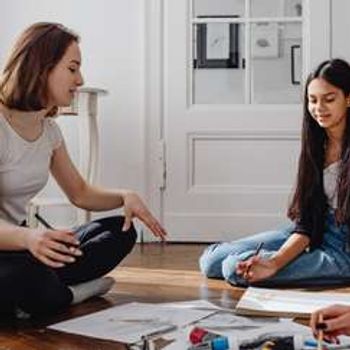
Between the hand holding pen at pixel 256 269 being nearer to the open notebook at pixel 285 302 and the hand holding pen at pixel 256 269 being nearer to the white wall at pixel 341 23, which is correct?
the open notebook at pixel 285 302

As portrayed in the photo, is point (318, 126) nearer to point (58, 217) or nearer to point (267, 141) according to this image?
point (267, 141)

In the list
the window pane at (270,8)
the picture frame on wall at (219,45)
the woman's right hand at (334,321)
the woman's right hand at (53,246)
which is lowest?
the woman's right hand at (334,321)

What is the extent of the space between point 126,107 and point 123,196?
1282 millimetres

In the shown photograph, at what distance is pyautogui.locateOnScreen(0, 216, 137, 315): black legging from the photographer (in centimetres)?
141

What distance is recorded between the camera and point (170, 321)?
4.57 feet

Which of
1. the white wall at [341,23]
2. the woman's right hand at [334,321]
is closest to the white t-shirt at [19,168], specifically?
the woman's right hand at [334,321]

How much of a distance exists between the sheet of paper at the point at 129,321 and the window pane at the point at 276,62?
4.74 feet

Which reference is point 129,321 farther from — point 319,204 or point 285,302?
point 319,204

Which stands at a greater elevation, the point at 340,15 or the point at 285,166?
the point at 340,15

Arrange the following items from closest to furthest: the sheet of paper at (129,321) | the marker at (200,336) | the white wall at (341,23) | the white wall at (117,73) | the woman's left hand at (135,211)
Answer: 1. the marker at (200,336)
2. the sheet of paper at (129,321)
3. the woman's left hand at (135,211)
4. the white wall at (341,23)
5. the white wall at (117,73)

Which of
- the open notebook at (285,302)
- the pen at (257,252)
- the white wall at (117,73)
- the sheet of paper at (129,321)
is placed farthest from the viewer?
the white wall at (117,73)

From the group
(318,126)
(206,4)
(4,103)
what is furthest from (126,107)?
(4,103)

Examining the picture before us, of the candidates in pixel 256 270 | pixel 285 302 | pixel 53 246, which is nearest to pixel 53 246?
pixel 53 246

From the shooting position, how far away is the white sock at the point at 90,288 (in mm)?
1619
